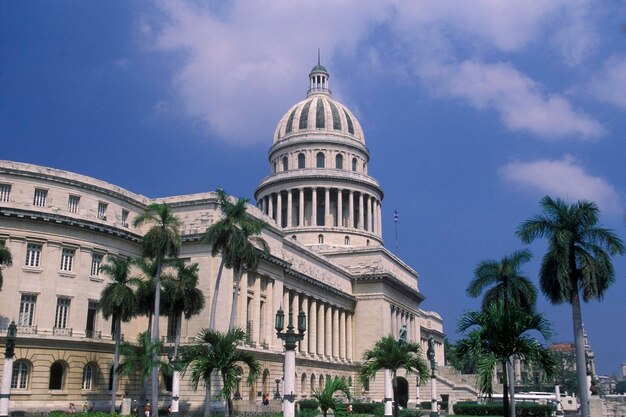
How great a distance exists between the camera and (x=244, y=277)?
6525cm

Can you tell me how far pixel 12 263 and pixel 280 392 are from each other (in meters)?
A: 29.5

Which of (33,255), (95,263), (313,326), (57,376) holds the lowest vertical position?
(57,376)

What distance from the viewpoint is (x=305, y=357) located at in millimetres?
78438

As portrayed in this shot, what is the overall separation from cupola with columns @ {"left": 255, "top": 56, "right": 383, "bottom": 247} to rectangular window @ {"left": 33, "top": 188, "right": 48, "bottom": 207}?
2086 inches

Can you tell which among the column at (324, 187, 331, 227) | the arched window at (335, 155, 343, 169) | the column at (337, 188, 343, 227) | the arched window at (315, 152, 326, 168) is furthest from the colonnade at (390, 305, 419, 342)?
the arched window at (315, 152, 326, 168)

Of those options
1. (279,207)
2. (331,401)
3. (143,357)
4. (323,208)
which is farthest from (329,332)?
(331,401)

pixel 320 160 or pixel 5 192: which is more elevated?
pixel 320 160

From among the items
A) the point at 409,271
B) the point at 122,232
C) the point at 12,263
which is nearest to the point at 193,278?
the point at 122,232

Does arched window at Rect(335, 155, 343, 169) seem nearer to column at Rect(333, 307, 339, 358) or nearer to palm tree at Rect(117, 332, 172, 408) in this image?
column at Rect(333, 307, 339, 358)

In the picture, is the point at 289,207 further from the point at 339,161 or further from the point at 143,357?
the point at 143,357

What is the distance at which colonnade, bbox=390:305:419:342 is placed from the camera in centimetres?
9831

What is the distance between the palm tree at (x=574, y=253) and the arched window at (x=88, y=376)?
33696 millimetres

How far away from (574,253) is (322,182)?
64872 millimetres

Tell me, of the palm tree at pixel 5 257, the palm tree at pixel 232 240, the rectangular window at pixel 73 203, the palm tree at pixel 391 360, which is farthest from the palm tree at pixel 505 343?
the rectangular window at pixel 73 203
